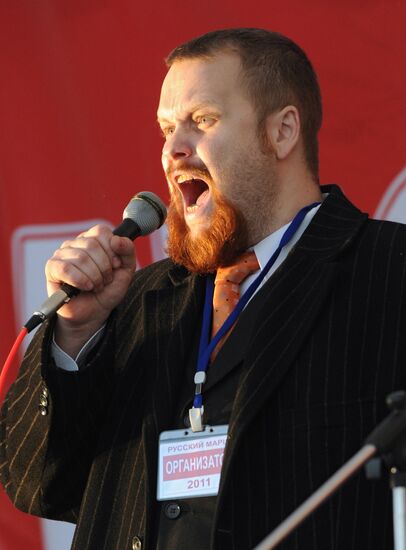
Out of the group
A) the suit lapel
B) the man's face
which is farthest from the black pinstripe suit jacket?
the man's face

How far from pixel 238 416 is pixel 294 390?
12 cm

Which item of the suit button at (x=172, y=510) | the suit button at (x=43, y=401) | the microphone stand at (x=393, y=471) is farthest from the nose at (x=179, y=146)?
the microphone stand at (x=393, y=471)

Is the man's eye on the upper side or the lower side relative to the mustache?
upper

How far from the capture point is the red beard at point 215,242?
265 cm

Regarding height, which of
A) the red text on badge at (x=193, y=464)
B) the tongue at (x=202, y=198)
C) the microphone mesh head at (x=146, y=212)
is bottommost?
the red text on badge at (x=193, y=464)

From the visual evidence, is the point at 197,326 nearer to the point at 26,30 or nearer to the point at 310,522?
the point at 310,522

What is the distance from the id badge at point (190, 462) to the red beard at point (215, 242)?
44 centimetres

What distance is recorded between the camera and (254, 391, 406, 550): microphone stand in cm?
156

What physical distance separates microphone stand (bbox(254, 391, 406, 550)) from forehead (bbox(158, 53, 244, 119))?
126cm

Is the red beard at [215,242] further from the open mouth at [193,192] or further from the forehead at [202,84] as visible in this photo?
the forehead at [202,84]

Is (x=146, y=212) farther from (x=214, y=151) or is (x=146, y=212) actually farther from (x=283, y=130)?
(x=283, y=130)

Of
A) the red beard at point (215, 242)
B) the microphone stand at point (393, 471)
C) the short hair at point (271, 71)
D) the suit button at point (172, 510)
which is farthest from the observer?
the short hair at point (271, 71)

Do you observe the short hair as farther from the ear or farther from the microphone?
the microphone

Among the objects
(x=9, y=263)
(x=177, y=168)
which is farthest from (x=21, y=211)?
(x=177, y=168)
